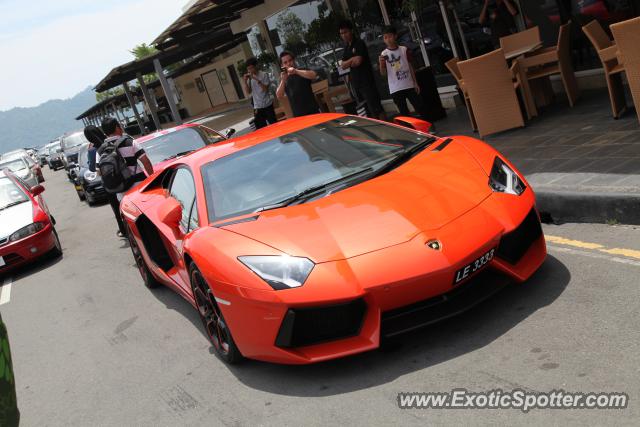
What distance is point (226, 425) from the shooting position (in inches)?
165

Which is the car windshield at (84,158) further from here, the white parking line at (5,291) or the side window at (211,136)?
the side window at (211,136)

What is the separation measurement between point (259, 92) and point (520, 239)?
9506 mm

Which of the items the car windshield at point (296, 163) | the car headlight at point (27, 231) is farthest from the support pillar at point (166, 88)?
the car windshield at point (296, 163)

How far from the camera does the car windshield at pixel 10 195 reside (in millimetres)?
12508

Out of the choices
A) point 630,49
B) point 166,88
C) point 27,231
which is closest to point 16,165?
point 166,88

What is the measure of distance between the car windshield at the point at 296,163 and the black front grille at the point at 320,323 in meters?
1.14

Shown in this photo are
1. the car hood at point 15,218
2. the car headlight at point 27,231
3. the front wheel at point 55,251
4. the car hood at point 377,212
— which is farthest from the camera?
the front wheel at point 55,251

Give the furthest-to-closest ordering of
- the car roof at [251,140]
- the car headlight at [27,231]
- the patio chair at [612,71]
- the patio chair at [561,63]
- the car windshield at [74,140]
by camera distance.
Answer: the car windshield at [74,140], the car headlight at [27,231], the patio chair at [561,63], the patio chair at [612,71], the car roof at [251,140]

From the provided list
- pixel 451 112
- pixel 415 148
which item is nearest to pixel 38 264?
pixel 451 112

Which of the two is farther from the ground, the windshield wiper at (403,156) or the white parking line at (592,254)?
the windshield wiper at (403,156)

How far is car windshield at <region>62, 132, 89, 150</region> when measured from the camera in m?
27.5

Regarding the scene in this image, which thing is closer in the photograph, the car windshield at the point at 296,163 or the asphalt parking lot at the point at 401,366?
the asphalt parking lot at the point at 401,366

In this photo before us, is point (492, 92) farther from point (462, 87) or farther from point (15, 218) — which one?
point (15, 218)

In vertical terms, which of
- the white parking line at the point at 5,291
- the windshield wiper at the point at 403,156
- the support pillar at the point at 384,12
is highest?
the support pillar at the point at 384,12
